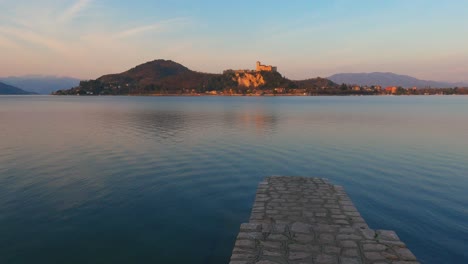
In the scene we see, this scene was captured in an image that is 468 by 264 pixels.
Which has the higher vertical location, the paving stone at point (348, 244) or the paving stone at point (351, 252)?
the paving stone at point (351, 252)

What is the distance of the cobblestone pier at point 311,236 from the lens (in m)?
8.88

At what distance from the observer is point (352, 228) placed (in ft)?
36.1

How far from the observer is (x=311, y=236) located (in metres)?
10.3

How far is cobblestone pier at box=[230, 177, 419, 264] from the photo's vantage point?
29.1 ft

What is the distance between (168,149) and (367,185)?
18.1 metres

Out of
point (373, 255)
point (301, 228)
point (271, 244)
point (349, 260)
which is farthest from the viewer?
point (301, 228)

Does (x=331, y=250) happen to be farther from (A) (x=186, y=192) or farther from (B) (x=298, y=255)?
(A) (x=186, y=192)

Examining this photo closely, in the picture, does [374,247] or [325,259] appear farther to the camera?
[374,247]

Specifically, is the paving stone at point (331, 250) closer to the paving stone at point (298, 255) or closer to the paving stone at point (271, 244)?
the paving stone at point (298, 255)

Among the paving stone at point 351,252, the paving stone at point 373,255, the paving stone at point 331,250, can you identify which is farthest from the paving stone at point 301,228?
the paving stone at point 373,255

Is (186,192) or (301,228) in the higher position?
(301,228)

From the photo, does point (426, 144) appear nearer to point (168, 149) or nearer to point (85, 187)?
point (168, 149)

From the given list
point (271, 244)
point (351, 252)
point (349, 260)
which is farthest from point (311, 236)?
point (349, 260)

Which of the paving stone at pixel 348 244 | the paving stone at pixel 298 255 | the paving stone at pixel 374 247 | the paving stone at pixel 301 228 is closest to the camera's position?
the paving stone at pixel 298 255
